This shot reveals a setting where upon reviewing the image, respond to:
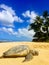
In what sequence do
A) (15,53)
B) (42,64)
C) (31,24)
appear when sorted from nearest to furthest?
(42,64) < (15,53) < (31,24)

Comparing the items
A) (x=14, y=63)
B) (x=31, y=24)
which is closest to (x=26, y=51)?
(x=14, y=63)

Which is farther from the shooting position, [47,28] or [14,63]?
[47,28]

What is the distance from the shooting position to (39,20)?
27094 mm

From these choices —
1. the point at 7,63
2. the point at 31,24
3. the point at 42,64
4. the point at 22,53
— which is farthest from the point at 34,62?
the point at 31,24

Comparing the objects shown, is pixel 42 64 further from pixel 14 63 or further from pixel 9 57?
pixel 9 57

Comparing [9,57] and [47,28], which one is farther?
[47,28]

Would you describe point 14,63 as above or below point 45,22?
below

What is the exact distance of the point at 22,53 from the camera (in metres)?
11.2

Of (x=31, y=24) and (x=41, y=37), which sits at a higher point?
(x=31, y=24)

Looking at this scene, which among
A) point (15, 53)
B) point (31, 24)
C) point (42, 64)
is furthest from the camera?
point (31, 24)

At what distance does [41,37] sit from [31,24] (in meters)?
2.41

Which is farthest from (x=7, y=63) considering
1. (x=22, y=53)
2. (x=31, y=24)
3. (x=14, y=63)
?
(x=31, y=24)

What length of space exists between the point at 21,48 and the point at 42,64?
110 inches

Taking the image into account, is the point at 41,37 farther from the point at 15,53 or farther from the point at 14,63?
the point at 14,63
